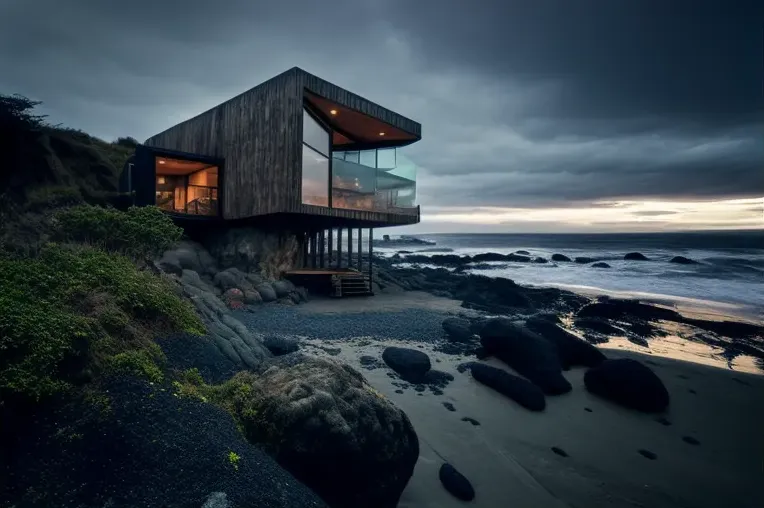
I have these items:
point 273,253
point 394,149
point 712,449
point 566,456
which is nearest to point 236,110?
point 273,253

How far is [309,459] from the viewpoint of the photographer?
12.4 feet

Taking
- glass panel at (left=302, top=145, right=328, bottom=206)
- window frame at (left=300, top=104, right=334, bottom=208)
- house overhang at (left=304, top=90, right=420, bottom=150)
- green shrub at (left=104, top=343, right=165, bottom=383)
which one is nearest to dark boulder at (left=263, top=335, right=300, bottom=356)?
green shrub at (left=104, top=343, right=165, bottom=383)

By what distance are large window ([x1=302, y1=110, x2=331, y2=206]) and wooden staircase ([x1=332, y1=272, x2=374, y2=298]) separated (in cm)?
368

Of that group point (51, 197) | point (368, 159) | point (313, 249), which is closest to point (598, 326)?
point (368, 159)

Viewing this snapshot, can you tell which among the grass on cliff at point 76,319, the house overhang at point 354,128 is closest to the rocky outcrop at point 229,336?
the grass on cliff at point 76,319

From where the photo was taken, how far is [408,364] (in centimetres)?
778

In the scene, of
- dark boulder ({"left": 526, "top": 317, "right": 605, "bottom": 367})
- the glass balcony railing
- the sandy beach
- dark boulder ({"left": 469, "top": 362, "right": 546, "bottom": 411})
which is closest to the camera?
the sandy beach

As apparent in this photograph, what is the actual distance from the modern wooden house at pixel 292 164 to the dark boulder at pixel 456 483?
40.1 ft

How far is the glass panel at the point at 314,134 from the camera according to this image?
53.8 feet

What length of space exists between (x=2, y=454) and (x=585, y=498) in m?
6.23

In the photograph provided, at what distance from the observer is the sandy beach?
199 inches

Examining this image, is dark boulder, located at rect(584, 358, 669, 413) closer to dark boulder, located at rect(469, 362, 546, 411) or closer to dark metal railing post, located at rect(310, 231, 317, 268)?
dark boulder, located at rect(469, 362, 546, 411)

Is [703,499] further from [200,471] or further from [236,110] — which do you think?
[236,110]

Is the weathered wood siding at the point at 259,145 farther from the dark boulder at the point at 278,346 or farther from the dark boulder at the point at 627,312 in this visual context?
the dark boulder at the point at 627,312
